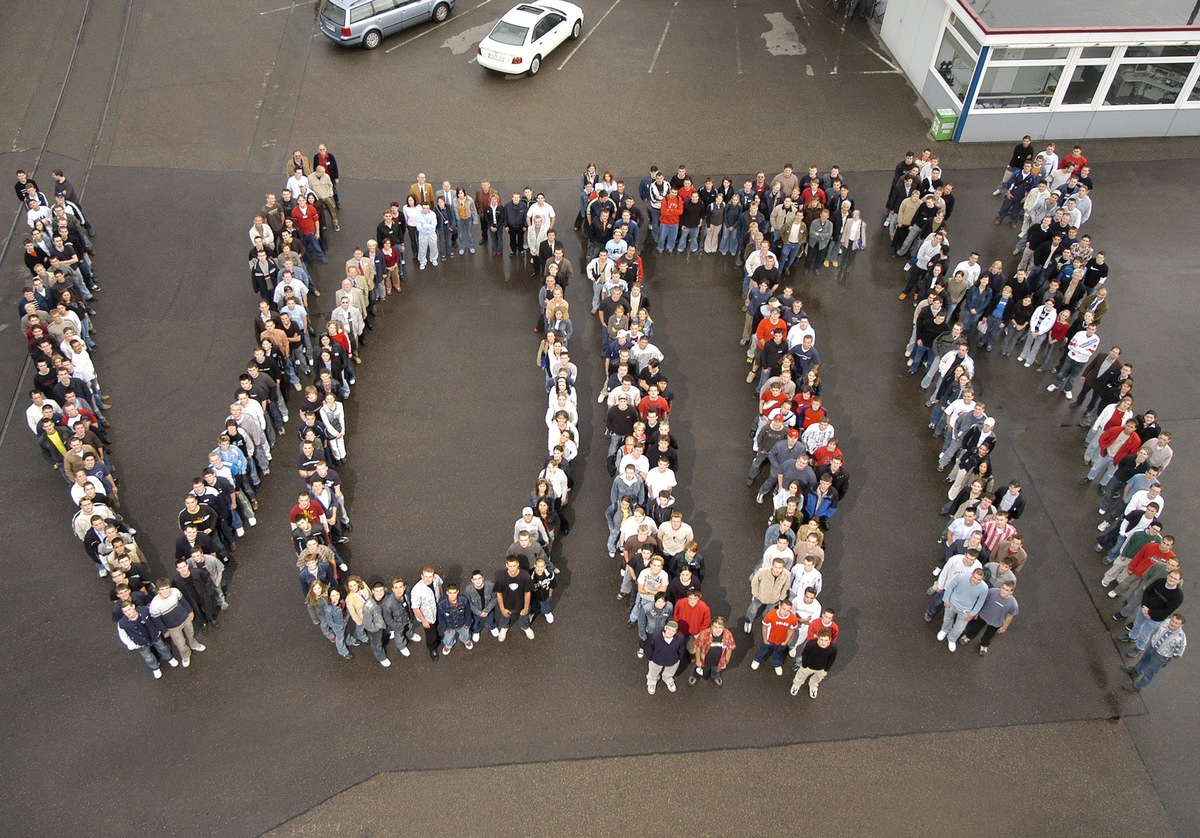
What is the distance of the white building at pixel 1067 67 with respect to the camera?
63.9 ft

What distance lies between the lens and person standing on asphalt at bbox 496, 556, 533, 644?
10.4 m

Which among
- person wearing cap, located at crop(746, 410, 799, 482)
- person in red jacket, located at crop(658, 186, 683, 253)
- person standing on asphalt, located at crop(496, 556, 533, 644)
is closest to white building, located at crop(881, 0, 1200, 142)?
person in red jacket, located at crop(658, 186, 683, 253)

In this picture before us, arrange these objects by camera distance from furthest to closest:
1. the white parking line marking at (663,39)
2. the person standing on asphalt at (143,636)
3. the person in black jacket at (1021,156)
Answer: the white parking line marking at (663,39)
the person in black jacket at (1021,156)
the person standing on asphalt at (143,636)

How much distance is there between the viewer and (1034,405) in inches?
575

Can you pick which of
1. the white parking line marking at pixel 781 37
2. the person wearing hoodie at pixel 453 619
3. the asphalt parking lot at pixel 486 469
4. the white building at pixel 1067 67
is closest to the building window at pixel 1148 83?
the white building at pixel 1067 67

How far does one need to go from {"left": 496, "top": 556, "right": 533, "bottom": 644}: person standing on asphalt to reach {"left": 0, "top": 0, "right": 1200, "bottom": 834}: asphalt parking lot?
1.59ft

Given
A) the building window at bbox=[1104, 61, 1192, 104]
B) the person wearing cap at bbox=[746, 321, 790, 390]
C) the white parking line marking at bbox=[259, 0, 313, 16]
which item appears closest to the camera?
the person wearing cap at bbox=[746, 321, 790, 390]

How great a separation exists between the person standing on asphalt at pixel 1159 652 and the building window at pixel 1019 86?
1389 cm

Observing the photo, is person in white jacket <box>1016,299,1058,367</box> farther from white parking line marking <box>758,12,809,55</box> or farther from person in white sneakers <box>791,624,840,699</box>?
white parking line marking <box>758,12,809,55</box>

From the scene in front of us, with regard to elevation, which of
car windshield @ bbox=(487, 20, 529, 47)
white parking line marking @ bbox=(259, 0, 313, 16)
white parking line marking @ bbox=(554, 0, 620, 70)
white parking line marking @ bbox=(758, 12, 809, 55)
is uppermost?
white parking line marking @ bbox=(758, 12, 809, 55)

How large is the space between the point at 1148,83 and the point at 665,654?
18932 mm

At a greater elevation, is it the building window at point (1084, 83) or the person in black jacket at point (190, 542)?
the building window at point (1084, 83)

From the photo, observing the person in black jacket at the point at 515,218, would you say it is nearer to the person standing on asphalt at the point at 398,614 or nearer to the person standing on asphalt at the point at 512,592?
the person standing on asphalt at the point at 512,592

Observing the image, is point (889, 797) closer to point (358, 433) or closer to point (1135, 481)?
point (1135, 481)
